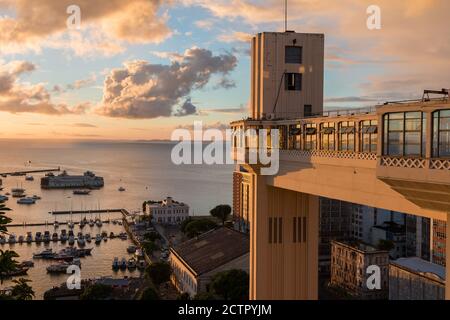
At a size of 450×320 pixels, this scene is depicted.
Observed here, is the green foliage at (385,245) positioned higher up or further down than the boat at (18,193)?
higher up

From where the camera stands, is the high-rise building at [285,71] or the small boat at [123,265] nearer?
the high-rise building at [285,71]

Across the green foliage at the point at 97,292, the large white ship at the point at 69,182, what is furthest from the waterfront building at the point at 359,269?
the large white ship at the point at 69,182

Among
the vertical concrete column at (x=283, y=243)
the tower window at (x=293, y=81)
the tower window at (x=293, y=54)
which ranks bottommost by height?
the vertical concrete column at (x=283, y=243)

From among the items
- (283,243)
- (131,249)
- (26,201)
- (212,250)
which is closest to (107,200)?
(26,201)

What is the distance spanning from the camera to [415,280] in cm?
3191

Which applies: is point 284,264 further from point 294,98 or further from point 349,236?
point 349,236

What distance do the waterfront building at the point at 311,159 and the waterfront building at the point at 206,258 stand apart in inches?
727

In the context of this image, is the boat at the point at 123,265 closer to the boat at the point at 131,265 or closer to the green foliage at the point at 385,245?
the boat at the point at 131,265

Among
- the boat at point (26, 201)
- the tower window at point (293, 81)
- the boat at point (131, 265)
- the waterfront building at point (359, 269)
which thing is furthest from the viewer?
the boat at point (26, 201)

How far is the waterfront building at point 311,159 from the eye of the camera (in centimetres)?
685

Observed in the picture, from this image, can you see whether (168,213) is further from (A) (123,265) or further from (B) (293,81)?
(B) (293,81)

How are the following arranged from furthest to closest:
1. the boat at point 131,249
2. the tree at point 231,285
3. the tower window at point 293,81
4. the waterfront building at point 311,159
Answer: the boat at point 131,249 < the tree at point 231,285 < the tower window at point 293,81 < the waterfront building at point 311,159

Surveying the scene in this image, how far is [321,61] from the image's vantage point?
13031mm
